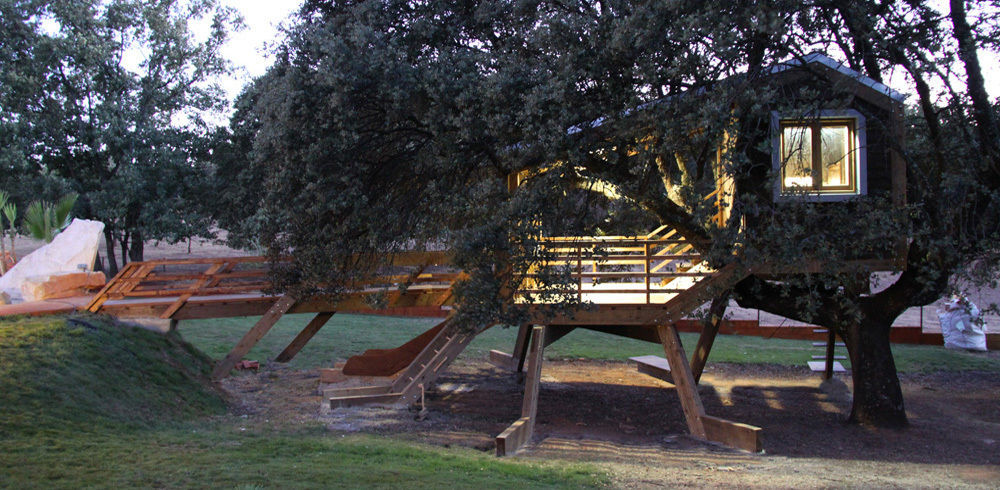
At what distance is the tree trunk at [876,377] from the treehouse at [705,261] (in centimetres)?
129

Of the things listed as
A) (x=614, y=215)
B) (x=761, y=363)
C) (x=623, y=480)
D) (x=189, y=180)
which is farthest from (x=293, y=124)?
(x=761, y=363)

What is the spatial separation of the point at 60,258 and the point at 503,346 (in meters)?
10.8

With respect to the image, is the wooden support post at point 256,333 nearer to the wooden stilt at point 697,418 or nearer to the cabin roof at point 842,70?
the wooden stilt at point 697,418

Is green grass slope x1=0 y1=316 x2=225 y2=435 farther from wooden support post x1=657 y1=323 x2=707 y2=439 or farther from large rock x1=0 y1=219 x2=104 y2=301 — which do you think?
wooden support post x1=657 y1=323 x2=707 y2=439

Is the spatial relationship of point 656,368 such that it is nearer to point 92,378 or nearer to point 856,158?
point 856,158

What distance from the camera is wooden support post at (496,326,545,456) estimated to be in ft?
30.6

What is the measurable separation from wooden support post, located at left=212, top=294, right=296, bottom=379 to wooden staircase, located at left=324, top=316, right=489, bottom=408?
2.13 metres

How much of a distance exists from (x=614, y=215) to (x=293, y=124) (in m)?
4.70

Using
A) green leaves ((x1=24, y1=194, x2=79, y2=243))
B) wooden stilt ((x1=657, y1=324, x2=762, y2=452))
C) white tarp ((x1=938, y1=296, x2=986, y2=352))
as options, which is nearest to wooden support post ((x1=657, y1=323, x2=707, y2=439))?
wooden stilt ((x1=657, y1=324, x2=762, y2=452))

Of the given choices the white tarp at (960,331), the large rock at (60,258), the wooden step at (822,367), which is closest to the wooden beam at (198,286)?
the large rock at (60,258)

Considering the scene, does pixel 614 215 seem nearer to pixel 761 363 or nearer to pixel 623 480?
pixel 623 480

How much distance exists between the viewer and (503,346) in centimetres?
2003

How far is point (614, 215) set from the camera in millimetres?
10195

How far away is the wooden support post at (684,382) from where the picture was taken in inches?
433
